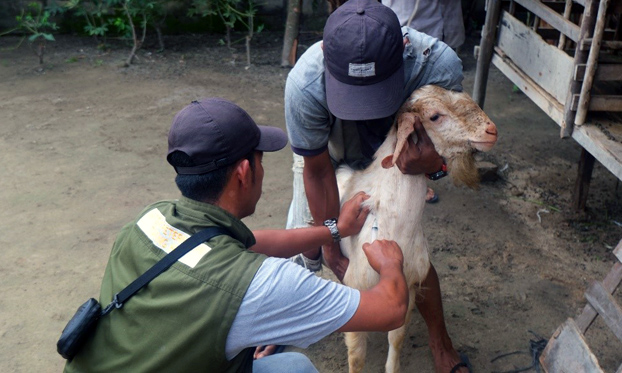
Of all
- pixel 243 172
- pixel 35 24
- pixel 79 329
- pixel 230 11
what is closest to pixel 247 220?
pixel 243 172

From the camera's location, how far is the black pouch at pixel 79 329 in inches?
70.4

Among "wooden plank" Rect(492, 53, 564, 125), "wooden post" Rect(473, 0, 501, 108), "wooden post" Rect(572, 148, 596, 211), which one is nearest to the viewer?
"wooden plank" Rect(492, 53, 564, 125)

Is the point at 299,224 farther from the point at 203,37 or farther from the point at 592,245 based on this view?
the point at 203,37

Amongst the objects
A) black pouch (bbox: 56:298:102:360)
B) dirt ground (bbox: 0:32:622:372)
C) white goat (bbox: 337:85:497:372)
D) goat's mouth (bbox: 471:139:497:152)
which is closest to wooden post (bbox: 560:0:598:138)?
dirt ground (bbox: 0:32:622:372)

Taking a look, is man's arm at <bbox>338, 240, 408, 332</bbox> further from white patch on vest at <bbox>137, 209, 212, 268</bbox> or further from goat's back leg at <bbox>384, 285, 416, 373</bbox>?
goat's back leg at <bbox>384, 285, 416, 373</bbox>

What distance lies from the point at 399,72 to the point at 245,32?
21.0 feet

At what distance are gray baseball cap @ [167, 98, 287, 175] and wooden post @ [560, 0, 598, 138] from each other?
2.13 m

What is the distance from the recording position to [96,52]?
25.2 feet

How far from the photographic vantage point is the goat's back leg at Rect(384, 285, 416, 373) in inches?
110

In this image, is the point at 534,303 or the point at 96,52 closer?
the point at 534,303

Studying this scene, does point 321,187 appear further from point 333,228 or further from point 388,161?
point 388,161

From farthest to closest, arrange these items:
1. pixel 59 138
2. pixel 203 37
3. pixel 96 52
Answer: pixel 203 37 < pixel 96 52 < pixel 59 138

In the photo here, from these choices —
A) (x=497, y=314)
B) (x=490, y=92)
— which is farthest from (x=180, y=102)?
(x=497, y=314)

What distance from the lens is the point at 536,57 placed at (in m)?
3.98
